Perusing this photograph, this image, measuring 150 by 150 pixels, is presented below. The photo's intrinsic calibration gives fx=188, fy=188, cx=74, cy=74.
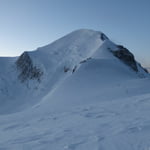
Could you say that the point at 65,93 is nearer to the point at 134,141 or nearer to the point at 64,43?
the point at 134,141

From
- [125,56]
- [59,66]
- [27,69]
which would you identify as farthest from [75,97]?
[27,69]

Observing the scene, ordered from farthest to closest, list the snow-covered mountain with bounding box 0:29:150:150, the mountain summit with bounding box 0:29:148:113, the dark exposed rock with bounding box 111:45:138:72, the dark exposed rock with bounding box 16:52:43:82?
the dark exposed rock with bounding box 16:52:43:82, the dark exposed rock with bounding box 111:45:138:72, the mountain summit with bounding box 0:29:148:113, the snow-covered mountain with bounding box 0:29:150:150

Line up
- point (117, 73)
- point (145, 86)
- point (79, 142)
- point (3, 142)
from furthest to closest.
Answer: point (117, 73)
point (145, 86)
point (3, 142)
point (79, 142)

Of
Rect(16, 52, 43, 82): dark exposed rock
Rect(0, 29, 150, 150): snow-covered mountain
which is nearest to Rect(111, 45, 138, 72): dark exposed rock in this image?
Rect(0, 29, 150, 150): snow-covered mountain

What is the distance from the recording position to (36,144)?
4.15 meters

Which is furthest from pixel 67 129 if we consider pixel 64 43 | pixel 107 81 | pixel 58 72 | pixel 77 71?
pixel 64 43

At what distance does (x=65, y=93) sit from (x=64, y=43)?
21.5 metres

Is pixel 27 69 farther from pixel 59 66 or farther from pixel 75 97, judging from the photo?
pixel 75 97

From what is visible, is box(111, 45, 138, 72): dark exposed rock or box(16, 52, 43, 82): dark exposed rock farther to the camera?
box(16, 52, 43, 82): dark exposed rock

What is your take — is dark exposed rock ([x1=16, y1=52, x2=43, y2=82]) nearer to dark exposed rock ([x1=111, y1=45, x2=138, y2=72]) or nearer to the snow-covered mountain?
the snow-covered mountain

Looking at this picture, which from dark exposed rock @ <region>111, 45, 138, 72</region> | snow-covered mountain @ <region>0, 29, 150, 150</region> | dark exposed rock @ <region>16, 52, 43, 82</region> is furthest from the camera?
dark exposed rock @ <region>16, 52, 43, 82</region>

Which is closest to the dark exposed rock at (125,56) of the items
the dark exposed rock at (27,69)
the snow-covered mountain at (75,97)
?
the snow-covered mountain at (75,97)

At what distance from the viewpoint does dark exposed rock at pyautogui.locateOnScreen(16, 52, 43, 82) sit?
29422mm

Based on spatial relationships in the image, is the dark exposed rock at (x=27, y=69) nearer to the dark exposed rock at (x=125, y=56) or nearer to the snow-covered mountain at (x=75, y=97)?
the snow-covered mountain at (x=75, y=97)
